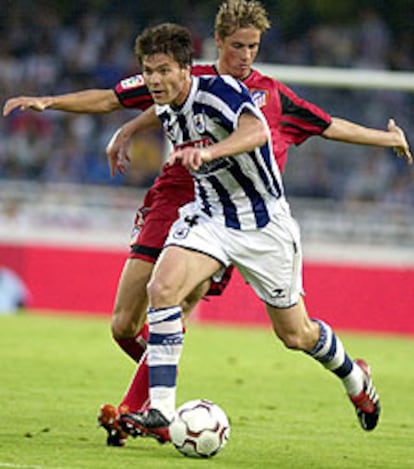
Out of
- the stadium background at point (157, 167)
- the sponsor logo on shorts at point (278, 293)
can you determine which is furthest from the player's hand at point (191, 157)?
the stadium background at point (157, 167)

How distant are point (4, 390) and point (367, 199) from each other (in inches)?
365

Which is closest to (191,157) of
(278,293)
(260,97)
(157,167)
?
(278,293)

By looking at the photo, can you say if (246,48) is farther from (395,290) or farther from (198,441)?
(395,290)

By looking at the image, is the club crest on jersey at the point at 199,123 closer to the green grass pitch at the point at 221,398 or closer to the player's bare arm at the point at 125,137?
the player's bare arm at the point at 125,137

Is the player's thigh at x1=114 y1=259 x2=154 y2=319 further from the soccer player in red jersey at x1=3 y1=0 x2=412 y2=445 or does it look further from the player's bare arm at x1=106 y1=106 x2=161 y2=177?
the player's bare arm at x1=106 y1=106 x2=161 y2=177

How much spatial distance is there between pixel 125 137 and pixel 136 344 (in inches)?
46.1

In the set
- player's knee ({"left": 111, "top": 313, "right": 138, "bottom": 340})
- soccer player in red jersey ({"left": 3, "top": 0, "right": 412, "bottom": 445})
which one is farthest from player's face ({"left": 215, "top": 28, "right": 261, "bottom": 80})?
player's knee ({"left": 111, "top": 313, "right": 138, "bottom": 340})

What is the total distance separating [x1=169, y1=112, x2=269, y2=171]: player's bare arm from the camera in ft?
18.9

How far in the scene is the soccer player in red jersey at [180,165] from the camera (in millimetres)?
7055

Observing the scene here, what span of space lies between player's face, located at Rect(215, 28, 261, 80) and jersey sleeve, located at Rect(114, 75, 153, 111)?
44 centimetres

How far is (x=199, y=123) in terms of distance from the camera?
638cm

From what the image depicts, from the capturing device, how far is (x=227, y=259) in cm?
646

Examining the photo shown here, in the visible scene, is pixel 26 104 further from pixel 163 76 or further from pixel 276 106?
pixel 276 106

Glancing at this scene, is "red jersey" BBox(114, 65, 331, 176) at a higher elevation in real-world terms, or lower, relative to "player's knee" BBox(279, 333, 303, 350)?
higher
